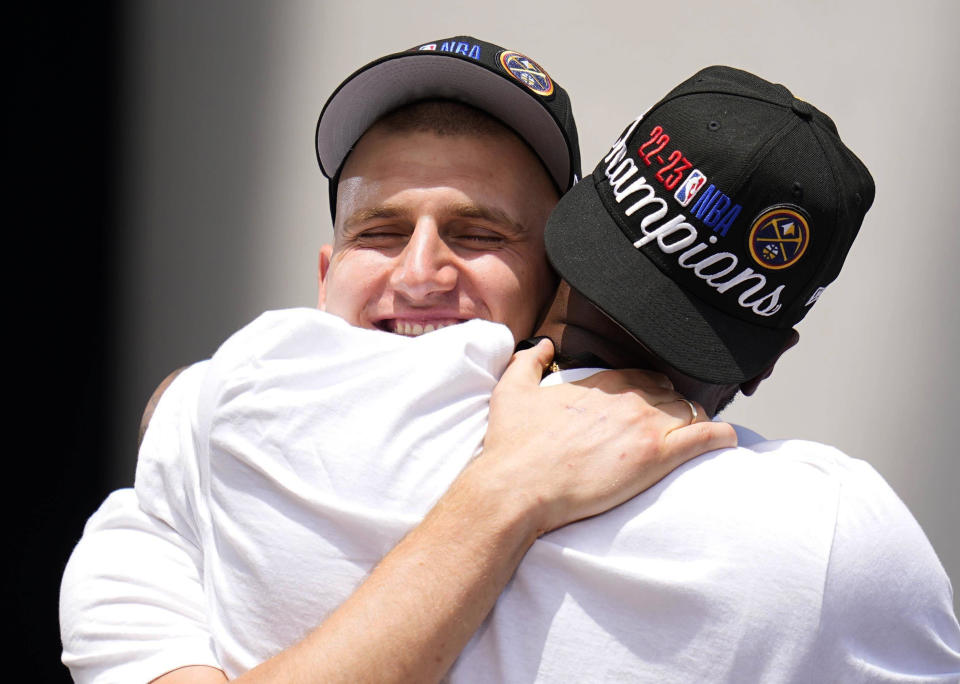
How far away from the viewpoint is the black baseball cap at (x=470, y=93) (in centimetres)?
150

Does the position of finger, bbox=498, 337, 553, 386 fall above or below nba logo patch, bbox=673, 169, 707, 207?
below

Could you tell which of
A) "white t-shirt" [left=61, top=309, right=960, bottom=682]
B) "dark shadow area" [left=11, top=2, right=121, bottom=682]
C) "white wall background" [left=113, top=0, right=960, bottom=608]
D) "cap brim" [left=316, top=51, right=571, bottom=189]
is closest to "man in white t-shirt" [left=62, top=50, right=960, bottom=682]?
"white t-shirt" [left=61, top=309, right=960, bottom=682]

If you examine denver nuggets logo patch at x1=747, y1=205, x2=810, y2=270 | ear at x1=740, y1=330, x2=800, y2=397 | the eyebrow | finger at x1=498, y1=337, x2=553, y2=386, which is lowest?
finger at x1=498, y1=337, x2=553, y2=386

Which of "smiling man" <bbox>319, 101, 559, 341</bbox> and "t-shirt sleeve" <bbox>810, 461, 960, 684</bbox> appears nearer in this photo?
"t-shirt sleeve" <bbox>810, 461, 960, 684</bbox>

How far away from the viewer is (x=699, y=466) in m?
1.11

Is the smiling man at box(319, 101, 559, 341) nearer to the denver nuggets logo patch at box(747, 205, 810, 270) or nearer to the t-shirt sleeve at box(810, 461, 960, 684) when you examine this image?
the denver nuggets logo patch at box(747, 205, 810, 270)

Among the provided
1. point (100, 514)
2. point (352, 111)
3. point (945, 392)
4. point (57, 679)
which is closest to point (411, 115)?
point (352, 111)

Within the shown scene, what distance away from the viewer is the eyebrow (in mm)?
1447

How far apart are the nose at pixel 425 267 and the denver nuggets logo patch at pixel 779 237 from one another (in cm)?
45

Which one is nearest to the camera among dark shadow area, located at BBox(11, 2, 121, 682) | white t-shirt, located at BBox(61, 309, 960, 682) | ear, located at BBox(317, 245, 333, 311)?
white t-shirt, located at BBox(61, 309, 960, 682)

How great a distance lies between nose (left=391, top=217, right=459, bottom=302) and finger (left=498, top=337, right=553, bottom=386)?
0.18 meters

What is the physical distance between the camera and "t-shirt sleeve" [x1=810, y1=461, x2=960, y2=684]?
1028 millimetres

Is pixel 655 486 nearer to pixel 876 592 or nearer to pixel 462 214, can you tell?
pixel 876 592

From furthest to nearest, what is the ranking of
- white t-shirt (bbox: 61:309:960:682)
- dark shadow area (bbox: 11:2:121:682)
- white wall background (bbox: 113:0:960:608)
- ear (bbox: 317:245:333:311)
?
dark shadow area (bbox: 11:2:121:682) < white wall background (bbox: 113:0:960:608) < ear (bbox: 317:245:333:311) < white t-shirt (bbox: 61:309:960:682)
